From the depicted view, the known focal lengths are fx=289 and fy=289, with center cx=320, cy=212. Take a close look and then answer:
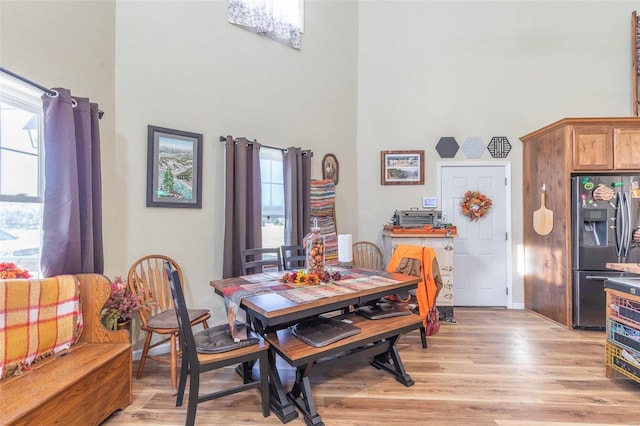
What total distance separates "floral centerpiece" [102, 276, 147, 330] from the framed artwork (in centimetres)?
257

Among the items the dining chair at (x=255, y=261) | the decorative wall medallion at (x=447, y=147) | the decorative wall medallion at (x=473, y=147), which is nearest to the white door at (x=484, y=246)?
the decorative wall medallion at (x=473, y=147)

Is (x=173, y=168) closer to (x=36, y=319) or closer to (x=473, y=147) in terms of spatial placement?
(x=36, y=319)

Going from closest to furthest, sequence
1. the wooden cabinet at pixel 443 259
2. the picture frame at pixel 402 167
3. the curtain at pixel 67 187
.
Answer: the curtain at pixel 67 187 → the wooden cabinet at pixel 443 259 → the picture frame at pixel 402 167

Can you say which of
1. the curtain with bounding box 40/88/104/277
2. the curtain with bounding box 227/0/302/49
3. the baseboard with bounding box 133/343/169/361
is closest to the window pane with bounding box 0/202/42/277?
the curtain with bounding box 40/88/104/277

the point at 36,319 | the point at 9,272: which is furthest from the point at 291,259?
the point at 9,272

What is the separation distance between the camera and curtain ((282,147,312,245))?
3.37 metres

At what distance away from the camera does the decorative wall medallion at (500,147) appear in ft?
13.4

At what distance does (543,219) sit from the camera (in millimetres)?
3586

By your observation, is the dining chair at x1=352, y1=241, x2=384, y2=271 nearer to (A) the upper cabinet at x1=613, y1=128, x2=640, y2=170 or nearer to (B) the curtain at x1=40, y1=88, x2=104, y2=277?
(A) the upper cabinet at x1=613, y1=128, x2=640, y2=170

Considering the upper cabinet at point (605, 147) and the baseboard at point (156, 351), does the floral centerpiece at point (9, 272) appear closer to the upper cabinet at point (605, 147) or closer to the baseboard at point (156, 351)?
the baseboard at point (156, 351)

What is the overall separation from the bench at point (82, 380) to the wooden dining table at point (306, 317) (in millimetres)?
732

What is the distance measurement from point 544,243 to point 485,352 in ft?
5.98

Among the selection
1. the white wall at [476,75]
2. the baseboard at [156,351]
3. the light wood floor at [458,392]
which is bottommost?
the light wood floor at [458,392]

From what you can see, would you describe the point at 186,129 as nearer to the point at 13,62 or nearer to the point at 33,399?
the point at 13,62
